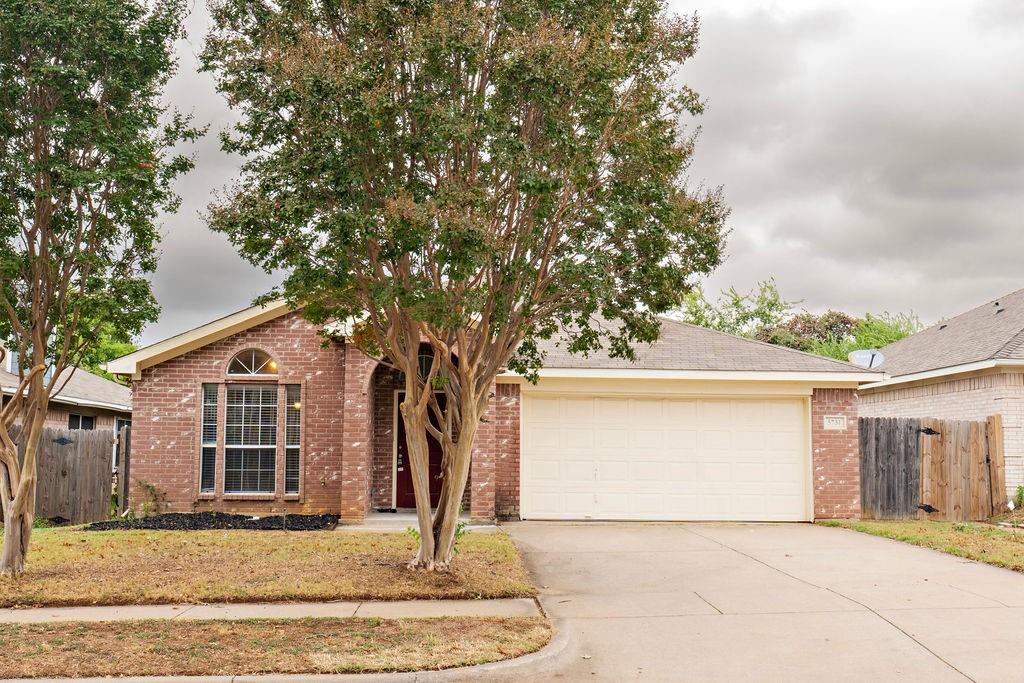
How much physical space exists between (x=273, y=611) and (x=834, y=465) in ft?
37.5

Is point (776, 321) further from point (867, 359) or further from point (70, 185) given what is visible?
point (70, 185)

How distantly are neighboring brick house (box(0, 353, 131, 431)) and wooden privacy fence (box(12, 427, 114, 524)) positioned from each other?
353 centimetres

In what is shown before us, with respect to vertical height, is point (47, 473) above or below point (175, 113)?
below

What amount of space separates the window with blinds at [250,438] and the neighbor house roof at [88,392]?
17.6 feet

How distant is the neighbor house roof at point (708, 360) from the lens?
1603cm

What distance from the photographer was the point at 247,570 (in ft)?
34.0

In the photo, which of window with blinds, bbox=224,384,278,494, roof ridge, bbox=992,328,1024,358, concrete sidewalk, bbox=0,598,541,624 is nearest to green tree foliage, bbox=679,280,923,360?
roof ridge, bbox=992,328,1024,358

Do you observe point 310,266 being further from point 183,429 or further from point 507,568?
point 183,429

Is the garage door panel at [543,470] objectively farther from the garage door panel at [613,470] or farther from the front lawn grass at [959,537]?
the front lawn grass at [959,537]

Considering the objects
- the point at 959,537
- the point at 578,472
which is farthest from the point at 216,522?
the point at 959,537

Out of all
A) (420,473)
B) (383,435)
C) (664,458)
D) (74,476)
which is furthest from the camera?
(383,435)

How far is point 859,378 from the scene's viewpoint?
53.1ft

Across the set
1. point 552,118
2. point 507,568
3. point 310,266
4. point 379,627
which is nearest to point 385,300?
point 310,266

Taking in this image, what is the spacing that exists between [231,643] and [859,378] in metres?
12.6
